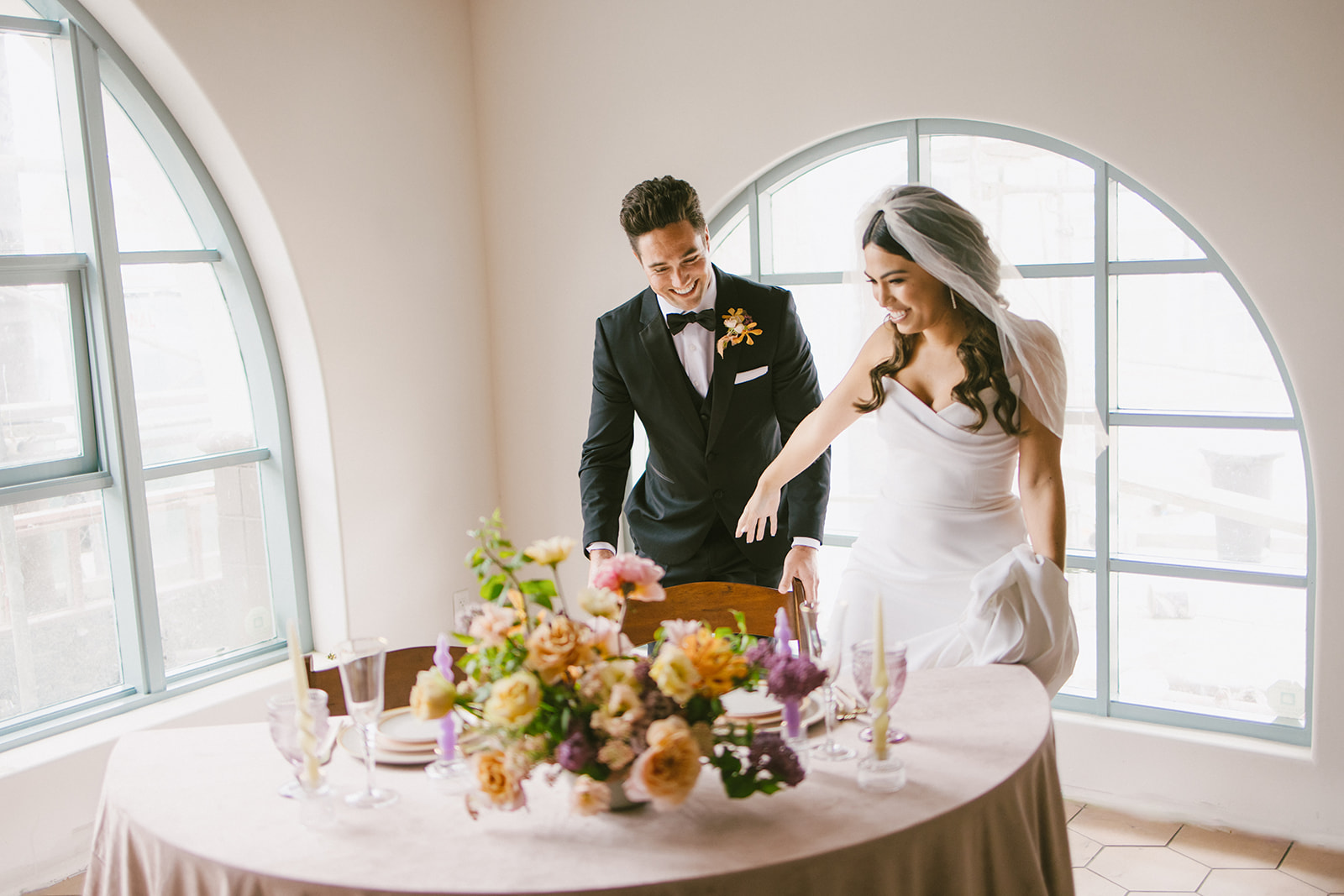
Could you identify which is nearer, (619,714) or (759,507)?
(619,714)

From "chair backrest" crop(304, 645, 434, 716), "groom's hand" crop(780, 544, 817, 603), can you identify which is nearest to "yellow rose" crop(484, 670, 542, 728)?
"chair backrest" crop(304, 645, 434, 716)

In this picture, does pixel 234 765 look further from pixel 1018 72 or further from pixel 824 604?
pixel 1018 72

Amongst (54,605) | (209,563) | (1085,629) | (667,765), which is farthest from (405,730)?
(1085,629)

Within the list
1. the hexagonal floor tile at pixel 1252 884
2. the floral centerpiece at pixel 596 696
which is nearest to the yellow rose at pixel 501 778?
the floral centerpiece at pixel 596 696

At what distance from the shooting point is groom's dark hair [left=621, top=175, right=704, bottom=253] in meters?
2.78

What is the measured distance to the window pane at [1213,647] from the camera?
10.7ft

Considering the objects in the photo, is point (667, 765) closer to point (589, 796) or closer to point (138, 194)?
point (589, 796)

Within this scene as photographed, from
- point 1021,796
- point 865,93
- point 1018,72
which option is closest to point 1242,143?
point 1018,72

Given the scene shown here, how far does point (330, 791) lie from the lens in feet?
5.55

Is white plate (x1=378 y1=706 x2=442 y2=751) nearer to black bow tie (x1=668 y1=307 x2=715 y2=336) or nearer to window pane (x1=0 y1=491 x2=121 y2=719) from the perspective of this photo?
black bow tie (x1=668 y1=307 x2=715 y2=336)

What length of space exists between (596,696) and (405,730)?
57cm

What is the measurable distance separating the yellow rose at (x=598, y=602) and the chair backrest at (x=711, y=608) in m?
0.94

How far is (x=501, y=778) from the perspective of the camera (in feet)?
4.90

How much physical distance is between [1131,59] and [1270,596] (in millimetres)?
1627
